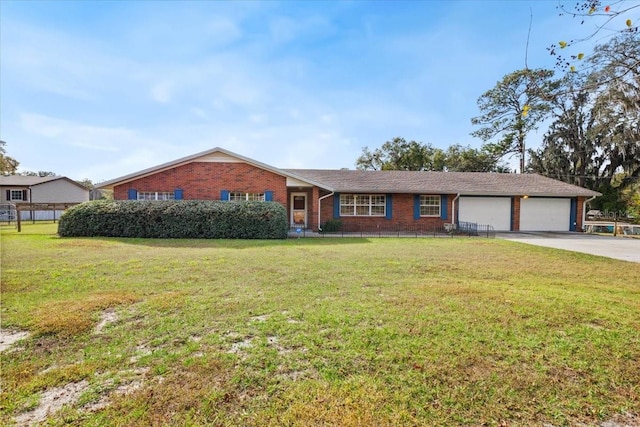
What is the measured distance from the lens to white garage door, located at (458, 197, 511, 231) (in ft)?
63.4

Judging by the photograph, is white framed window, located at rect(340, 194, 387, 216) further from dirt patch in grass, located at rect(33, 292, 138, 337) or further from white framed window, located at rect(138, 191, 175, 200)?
dirt patch in grass, located at rect(33, 292, 138, 337)

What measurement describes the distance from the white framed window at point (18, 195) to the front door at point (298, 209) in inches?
1226

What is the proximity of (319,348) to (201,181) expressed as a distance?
14318 millimetres

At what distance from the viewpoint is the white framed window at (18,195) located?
32.1m

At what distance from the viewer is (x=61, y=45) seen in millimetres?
8453

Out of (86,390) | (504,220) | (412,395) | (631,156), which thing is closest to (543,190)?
(504,220)

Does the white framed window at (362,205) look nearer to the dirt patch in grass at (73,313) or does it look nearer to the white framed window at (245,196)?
the white framed window at (245,196)

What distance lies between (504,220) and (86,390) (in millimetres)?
21485

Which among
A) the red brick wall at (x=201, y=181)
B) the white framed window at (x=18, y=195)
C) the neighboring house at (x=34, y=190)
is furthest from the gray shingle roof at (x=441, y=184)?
the white framed window at (x=18, y=195)

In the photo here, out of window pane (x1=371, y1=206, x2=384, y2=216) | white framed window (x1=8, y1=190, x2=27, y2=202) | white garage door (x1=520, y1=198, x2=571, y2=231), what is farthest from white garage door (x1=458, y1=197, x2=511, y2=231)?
white framed window (x1=8, y1=190, x2=27, y2=202)

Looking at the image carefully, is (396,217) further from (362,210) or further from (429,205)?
(429,205)

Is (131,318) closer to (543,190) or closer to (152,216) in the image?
(152,216)

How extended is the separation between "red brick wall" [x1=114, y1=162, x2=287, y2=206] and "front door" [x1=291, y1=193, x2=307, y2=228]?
10.4 feet

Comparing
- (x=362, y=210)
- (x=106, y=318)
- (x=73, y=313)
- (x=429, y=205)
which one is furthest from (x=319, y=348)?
(x=429, y=205)
